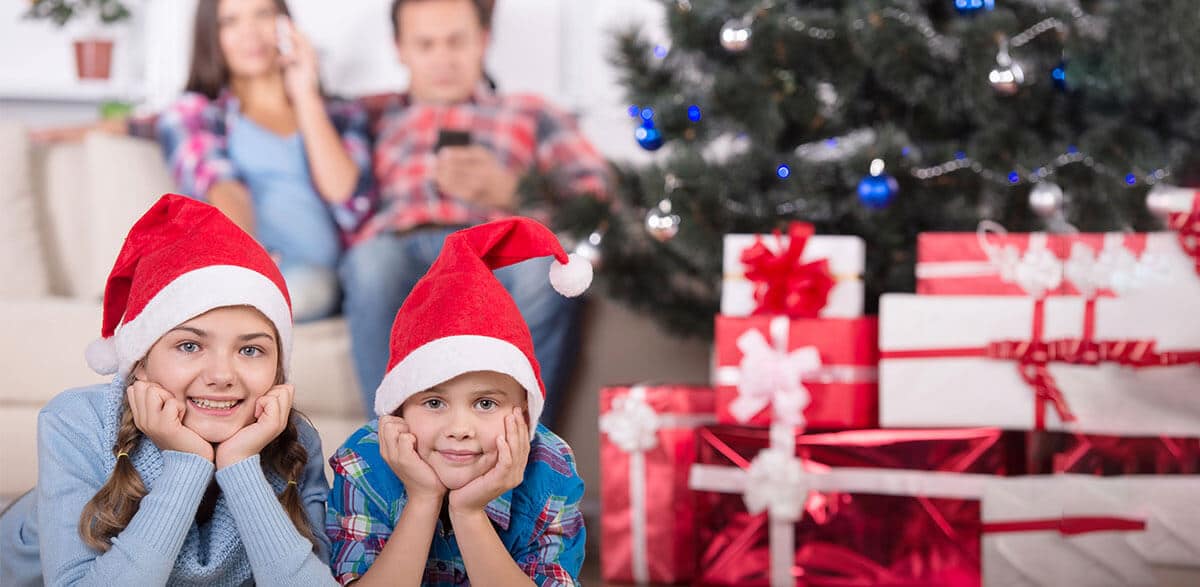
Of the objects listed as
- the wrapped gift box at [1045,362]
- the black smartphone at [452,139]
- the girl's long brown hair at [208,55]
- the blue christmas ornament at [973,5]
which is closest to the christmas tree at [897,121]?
the blue christmas ornament at [973,5]

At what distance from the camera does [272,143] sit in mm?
3102

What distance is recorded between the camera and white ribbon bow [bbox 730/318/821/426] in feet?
6.43

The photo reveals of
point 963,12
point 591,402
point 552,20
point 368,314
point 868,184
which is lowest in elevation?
point 591,402

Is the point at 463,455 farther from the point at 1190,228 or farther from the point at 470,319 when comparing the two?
the point at 1190,228

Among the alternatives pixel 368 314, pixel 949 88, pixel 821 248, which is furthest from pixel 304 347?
pixel 949 88

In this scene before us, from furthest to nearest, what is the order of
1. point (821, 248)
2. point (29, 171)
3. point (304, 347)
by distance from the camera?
point (29, 171) → point (304, 347) → point (821, 248)

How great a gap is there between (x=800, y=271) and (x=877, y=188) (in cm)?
22

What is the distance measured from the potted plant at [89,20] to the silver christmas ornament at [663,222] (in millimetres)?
2175

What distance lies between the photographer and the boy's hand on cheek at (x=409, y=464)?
3.41ft

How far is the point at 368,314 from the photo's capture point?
2.55 m

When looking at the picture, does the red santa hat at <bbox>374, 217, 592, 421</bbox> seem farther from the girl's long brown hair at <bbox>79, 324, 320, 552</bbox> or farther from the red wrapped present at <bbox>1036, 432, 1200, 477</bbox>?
the red wrapped present at <bbox>1036, 432, 1200, 477</bbox>

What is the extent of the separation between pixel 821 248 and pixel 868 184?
156 mm

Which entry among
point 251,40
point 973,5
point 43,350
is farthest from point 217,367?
point 251,40

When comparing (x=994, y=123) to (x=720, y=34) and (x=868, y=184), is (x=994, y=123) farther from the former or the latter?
(x=720, y=34)
